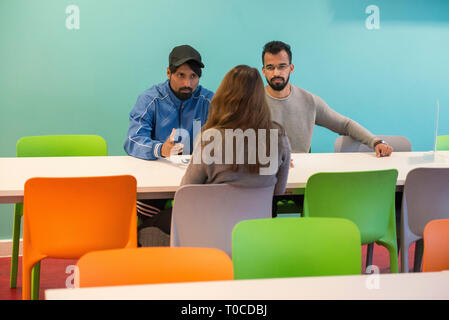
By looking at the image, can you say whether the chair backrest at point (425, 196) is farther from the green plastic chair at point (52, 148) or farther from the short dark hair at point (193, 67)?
the green plastic chair at point (52, 148)

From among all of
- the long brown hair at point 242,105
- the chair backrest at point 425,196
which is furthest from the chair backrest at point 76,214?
the chair backrest at point 425,196

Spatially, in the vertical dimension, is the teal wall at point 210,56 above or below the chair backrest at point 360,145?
above

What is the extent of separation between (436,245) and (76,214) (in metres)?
1.32

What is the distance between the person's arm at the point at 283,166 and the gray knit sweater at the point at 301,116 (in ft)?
3.95

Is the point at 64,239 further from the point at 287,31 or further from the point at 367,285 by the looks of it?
the point at 287,31

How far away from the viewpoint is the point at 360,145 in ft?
11.5

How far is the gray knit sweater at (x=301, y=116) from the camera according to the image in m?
3.44

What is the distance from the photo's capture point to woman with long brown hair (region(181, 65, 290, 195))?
80.4 inches

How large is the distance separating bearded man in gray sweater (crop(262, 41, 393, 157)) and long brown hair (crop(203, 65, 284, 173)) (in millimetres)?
1270

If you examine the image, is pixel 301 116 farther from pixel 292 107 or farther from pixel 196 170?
pixel 196 170

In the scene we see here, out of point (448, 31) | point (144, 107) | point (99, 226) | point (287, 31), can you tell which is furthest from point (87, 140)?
point (448, 31)

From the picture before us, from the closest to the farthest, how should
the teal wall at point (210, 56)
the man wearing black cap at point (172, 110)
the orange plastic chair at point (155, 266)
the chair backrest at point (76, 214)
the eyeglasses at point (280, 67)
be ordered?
the orange plastic chair at point (155, 266)
the chair backrest at point (76, 214)
the man wearing black cap at point (172, 110)
the eyeglasses at point (280, 67)
the teal wall at point (210, 56)

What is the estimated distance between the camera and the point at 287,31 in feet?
13.7

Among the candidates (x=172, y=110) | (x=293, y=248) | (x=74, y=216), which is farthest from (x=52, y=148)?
(x=293, y=248)
